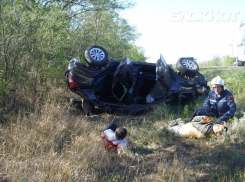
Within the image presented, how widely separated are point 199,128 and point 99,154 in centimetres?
197

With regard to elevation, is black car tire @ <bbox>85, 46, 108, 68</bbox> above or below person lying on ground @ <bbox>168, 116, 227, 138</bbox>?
above

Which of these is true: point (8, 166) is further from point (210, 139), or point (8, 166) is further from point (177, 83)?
point (177, 83)

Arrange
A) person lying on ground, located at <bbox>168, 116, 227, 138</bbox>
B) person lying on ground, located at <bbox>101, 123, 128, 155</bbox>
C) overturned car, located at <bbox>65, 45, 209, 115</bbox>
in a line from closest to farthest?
1. person lying on ground, located at <bbox>101, 123, 128, 155</bbox>
2. person lying on ground, located at <bbox>168, 116, 227, 138</bbox>
3. overturned car, located at <bbox>65, 45, 209, 115</bbox>

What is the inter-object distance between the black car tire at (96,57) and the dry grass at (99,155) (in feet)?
5.83

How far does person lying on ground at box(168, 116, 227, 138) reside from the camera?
177 inches

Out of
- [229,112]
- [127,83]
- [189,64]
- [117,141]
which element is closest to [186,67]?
[189,64]

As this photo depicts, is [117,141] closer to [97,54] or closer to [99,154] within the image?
[99,154]

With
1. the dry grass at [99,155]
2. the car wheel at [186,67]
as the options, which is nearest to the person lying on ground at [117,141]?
the dry grass at [99,155]

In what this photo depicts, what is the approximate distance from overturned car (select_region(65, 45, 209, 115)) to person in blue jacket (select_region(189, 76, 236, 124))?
1.14 meters

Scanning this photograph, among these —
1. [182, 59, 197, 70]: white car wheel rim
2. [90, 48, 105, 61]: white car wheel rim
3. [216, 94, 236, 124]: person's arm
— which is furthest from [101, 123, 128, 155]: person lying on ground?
[182, 59, 197, 70]: white car wheel rim

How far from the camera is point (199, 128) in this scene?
4.60m

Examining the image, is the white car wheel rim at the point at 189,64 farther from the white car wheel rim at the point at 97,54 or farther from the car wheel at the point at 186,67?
the white car wheel rim at the point at 97,54

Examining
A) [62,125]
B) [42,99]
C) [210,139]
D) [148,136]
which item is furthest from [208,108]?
[42,99]

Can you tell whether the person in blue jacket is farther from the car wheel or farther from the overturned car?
the car wheel
